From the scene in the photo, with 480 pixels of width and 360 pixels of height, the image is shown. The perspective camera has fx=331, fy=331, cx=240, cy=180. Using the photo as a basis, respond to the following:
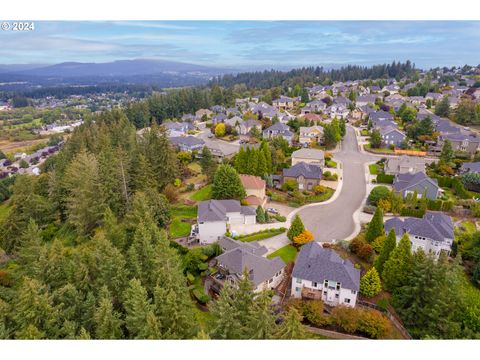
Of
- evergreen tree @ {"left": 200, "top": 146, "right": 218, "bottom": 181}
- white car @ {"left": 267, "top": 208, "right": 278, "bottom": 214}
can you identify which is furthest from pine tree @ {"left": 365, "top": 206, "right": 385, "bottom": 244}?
evergreen tree @ {"left": 200, "top": 146, "right": 218, "bottom": 181}

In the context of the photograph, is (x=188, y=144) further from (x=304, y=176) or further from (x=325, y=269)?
(x=325, y=269)

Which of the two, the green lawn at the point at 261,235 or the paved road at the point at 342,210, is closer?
the green lawn at the point at 261,235

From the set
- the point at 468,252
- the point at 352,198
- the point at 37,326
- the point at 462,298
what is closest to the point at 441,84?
the point at 352,198

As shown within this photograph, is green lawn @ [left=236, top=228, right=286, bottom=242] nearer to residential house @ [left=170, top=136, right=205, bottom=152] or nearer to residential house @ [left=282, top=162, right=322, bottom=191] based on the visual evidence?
residential house @ [left=282, top=162, right=322, bottom=191]

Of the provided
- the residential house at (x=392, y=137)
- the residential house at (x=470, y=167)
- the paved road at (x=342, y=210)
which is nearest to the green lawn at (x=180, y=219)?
the paved road at (x=342, y=210)

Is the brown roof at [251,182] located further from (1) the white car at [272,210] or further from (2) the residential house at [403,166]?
(2) the residential house at [403,166]

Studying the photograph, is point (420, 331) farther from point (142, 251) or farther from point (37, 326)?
point (37, 326)
